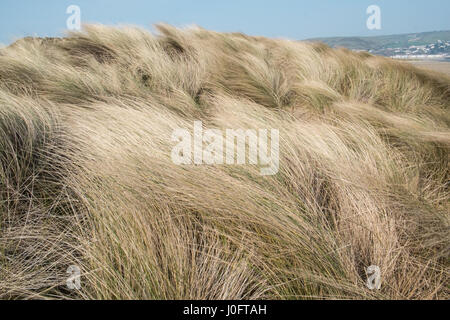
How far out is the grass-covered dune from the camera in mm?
997

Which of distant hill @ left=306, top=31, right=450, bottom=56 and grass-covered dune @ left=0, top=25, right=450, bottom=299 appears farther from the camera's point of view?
distant hill @ left=306, top=31, right=450, bottom=56

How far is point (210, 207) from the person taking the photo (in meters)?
1.24

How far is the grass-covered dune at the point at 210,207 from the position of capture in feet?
3.27

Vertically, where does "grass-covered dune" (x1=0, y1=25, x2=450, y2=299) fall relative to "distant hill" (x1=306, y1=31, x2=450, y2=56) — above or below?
below

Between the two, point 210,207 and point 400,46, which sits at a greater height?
point 400,46

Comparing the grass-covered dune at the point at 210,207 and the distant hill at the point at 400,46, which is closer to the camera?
→ the grass-covered dune at the point at 210,207

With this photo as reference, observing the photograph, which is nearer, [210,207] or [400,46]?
[210,207]

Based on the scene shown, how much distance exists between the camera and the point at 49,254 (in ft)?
3.74

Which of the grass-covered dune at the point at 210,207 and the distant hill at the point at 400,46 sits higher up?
the distant hill at the point at 400,46
